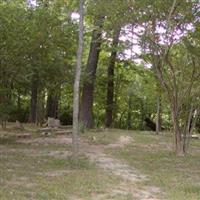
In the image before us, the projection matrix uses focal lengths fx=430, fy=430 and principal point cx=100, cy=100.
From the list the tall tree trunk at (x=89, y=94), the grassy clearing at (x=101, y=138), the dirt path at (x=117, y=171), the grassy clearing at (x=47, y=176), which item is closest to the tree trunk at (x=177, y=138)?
the dirt path at (x=117, y=171)

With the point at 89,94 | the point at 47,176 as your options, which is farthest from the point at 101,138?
the point at 47,176

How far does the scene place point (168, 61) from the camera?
1146 cm

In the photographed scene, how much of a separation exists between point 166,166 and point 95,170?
196 centimetres

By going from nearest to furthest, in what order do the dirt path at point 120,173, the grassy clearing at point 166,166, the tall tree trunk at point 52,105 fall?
the dirt path at point 120,173, the grassy clearing at point 166,166, the tall tree trunk at point 52,105

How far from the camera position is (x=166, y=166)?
32.9 ft

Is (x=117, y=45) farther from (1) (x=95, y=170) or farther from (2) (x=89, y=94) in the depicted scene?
(2) (x=89, y=94)

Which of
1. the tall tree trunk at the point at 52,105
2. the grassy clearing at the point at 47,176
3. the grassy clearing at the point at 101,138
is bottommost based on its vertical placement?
the grassy clearing at the point at 47,176

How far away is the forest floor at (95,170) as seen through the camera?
6.93 meters

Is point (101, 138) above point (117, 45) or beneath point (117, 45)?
beneath

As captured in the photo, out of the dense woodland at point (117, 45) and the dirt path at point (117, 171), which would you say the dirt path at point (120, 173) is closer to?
the dirt path at point (117, 171)

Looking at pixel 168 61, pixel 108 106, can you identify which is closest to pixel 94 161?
pixel 168 61

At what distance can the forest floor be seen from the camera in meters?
6.93

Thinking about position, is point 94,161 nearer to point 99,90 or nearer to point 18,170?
point 18,170

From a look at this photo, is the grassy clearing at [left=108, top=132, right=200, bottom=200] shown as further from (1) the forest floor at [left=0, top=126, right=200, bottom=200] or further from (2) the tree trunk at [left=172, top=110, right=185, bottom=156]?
(2) the tree trunk at [left=172, top=110, right=185, bottom=156]
